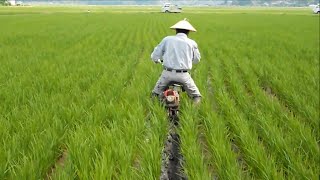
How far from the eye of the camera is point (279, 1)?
181625 mm

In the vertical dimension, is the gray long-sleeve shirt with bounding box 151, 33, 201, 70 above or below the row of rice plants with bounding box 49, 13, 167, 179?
above

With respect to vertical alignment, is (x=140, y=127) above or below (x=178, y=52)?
below

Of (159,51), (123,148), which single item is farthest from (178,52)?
Answer: (123,148)

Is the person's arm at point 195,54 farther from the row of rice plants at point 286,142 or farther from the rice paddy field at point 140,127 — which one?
the row of rice plants at point 286,142

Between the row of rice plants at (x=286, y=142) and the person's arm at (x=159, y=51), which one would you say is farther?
the person's arm at (x=159, y=51)

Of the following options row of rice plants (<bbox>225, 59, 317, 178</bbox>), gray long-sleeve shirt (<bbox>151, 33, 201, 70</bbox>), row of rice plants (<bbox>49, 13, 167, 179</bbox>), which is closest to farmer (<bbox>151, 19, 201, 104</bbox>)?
gray long-sleeve shirt (<bbox>151, 33, 201, 70</bbox>)

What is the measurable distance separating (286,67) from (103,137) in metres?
6.01

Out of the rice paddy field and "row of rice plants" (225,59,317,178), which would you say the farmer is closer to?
the rice paddy field

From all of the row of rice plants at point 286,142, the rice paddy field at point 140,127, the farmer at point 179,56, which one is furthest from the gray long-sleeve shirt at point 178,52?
the row of rice plants at point 286,142

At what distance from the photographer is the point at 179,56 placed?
16.2ft

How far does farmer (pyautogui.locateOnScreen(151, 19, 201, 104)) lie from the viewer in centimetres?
493

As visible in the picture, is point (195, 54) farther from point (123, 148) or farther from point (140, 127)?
point (123, 148)

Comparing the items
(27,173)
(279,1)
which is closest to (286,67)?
(27,173)

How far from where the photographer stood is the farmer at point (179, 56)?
493cm
